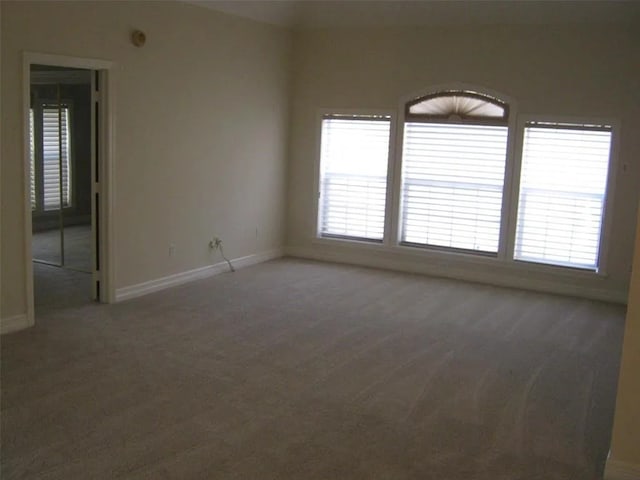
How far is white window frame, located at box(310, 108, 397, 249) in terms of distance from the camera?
7.80 meters

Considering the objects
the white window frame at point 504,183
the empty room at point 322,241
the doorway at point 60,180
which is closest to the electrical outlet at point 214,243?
the empty room at point 322,241

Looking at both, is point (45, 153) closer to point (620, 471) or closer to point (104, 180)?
point (104, 180)

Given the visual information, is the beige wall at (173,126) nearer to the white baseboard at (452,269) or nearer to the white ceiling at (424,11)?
the white ceiling at (424,11)

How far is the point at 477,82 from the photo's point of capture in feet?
23.7

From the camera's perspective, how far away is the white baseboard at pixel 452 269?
698 cm

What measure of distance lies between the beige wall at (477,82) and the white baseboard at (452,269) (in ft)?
0.04

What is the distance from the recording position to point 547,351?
5.20m

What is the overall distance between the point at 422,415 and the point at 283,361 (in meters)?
1.17

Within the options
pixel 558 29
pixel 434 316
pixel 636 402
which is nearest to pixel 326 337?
pixel 434 316

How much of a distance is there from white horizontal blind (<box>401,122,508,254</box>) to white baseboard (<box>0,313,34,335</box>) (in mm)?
4336

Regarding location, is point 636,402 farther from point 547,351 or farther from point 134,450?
point 134,450

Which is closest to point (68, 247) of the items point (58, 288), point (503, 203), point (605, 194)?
point (58, 288)

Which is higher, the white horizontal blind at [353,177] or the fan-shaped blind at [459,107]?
the fan-shaped blind at [459,107]

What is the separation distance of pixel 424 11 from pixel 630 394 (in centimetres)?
514
